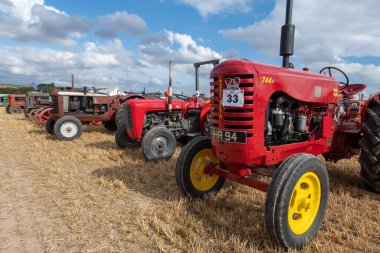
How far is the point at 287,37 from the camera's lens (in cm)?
337

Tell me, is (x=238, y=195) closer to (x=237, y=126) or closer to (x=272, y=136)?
(x=272, y=136)

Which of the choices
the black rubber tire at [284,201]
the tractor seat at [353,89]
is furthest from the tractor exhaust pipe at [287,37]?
the tractor seat at [353,89]

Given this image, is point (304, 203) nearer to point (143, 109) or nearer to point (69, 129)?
point (143, 109)

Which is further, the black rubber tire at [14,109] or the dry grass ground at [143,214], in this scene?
the black rubber tire at [14,109]

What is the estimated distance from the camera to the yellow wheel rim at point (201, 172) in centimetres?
363

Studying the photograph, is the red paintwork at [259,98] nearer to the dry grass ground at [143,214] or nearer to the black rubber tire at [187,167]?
the black rubber tire at [187,167]

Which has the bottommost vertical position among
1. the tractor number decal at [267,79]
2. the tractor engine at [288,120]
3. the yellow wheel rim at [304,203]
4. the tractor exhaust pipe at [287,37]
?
the yellow wheel rim at [304,203]

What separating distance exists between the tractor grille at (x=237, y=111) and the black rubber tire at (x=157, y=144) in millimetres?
2654

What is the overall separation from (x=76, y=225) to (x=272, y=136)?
2.16 m

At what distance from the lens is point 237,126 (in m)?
2.82

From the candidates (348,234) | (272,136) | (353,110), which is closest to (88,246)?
(272,136)

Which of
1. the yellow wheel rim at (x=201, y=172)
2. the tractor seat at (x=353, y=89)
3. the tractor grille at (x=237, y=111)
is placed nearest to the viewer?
the tractor grille at (x=237, y=111)

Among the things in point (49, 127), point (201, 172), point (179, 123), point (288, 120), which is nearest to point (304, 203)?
point (288, 120)

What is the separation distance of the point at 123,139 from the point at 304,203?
15.5 feet
